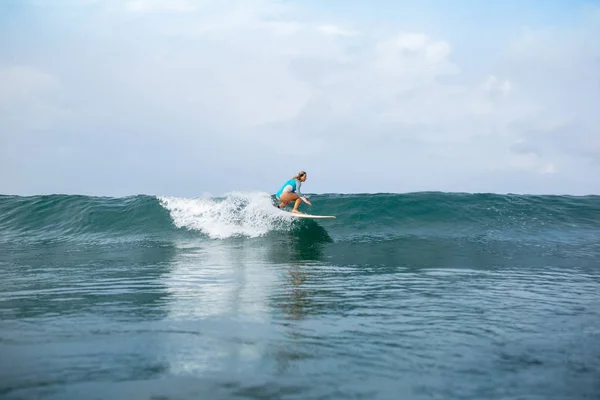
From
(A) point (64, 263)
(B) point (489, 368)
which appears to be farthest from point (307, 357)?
(A) point (64, 263)

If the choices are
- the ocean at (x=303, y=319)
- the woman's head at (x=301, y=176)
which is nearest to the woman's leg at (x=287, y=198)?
the woman's head at (x=301, y=176)

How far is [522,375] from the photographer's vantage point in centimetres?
401

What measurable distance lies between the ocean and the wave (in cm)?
160

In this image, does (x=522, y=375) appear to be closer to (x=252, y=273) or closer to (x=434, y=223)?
(x=252, y=273)

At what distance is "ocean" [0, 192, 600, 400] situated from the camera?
3.78m

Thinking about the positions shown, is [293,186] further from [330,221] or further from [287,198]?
[330,221]

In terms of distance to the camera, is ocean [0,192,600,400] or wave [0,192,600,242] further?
wave [0,192,600,242]

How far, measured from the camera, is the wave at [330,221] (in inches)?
708

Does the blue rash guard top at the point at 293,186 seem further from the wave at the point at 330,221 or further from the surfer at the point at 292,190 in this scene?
the wave at the point at 330,221

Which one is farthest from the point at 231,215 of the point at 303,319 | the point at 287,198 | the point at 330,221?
the point at 303,319

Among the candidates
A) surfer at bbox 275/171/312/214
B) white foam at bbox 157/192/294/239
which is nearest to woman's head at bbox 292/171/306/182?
surfer at bbox 275/171/312/214

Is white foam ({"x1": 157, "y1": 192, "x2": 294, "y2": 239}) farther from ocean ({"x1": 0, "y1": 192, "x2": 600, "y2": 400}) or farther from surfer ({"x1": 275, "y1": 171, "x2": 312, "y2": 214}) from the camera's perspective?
ocean ({"x1": 0, "y1": 192, "x2": 600, "y2": 400})

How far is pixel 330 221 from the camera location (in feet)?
63.7

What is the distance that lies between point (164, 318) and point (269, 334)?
56.9 inches
